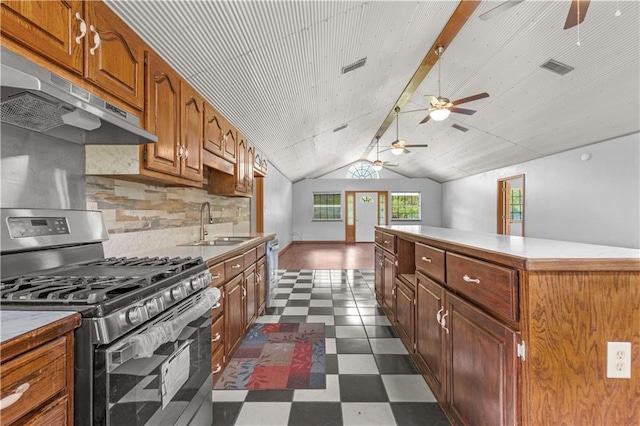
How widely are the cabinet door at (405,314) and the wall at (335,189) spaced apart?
8.13 metres

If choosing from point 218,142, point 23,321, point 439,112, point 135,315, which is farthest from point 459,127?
point 23,321

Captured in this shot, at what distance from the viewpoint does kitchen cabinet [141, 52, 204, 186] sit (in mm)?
1629

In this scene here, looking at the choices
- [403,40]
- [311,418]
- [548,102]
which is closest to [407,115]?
[548,102]

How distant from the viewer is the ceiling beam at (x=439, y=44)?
2637 millimetres

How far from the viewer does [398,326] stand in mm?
2562

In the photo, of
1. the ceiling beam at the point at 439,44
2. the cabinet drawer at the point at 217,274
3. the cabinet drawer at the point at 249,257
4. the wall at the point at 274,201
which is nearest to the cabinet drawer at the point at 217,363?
the cabinet drawer at the point at 217,274

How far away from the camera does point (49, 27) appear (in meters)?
1.03

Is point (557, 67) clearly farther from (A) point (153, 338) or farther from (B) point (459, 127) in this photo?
(A) point (153, 338)

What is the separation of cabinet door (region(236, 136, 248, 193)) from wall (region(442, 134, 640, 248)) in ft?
18.0

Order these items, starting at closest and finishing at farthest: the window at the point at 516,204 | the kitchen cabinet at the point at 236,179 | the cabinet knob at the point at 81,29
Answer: the cabinet knob at the point at 81,29
the kitchen cabinet at the point at 236,179
the window at the point at 516,204

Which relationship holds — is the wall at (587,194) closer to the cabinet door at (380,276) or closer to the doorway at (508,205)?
the doorway at (508,205)

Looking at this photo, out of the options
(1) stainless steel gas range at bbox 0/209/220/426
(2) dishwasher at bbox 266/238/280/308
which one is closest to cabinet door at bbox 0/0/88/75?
(1) stainless steel gas range at bbox 0/209/220/426

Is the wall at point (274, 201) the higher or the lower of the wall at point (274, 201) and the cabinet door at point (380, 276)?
the higher

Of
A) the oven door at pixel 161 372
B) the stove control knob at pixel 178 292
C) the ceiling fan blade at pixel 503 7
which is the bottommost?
the oven door at pixel 161 372
